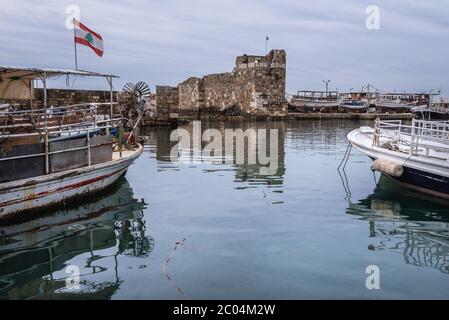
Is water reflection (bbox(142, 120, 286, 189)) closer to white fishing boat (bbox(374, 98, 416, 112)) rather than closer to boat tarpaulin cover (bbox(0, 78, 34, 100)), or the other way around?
boat tarpaulin cover (bbox(0, 78, 34, 100))

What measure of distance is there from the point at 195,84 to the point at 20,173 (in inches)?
1579

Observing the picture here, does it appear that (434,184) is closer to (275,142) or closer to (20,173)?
(20,173)

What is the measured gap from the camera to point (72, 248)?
717 cm

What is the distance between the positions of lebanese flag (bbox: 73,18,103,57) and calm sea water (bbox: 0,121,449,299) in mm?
3399

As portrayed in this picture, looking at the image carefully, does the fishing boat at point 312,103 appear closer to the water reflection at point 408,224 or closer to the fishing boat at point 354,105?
the fishing boat at point 354,105

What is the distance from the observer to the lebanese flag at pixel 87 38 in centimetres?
1043

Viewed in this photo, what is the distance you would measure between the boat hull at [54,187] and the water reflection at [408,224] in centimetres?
543

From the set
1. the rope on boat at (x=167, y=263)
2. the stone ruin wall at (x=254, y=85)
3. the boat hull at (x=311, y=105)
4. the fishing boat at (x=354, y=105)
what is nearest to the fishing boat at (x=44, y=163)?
the rope on boat at (x=167, y=263)

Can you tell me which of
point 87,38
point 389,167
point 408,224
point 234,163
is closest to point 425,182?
point 389,167

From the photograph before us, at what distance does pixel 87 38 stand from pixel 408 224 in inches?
309

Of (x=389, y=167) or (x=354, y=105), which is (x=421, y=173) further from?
(x=354, y=105)

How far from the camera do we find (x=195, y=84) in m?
48.0
